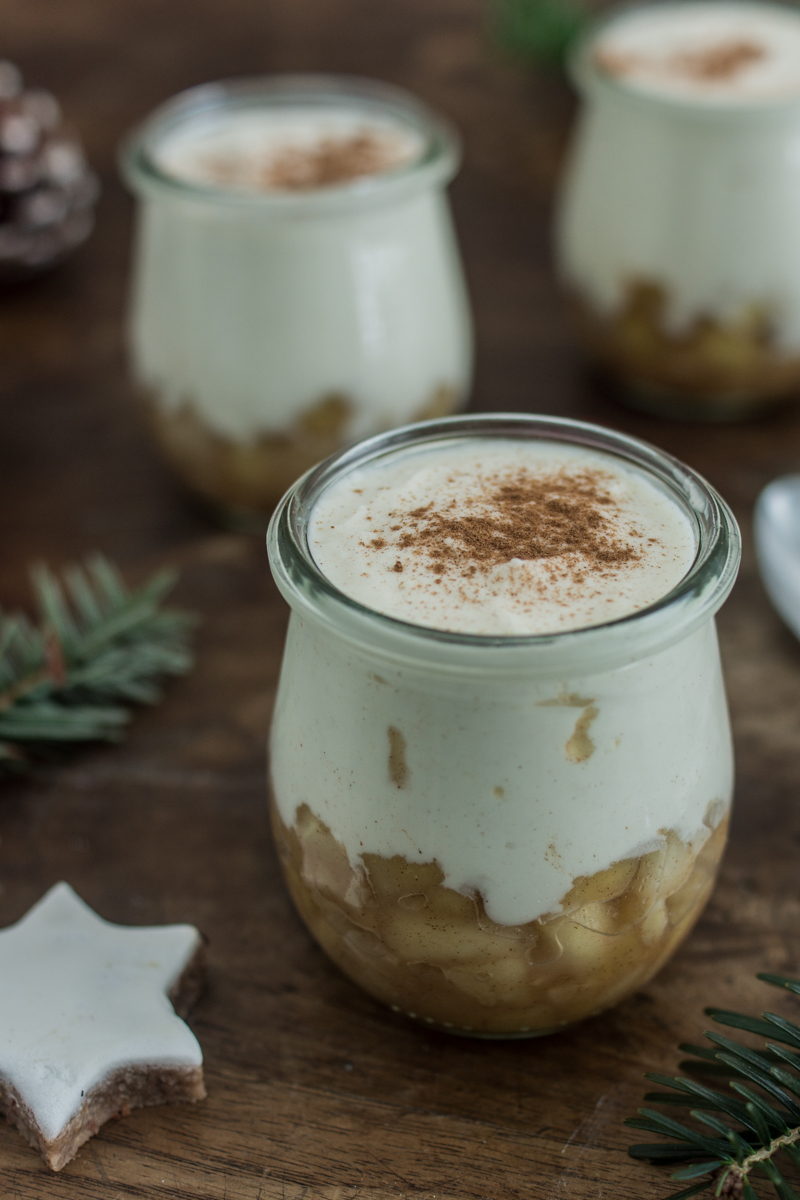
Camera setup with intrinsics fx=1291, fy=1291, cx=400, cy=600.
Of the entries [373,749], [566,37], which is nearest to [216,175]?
[373,749]

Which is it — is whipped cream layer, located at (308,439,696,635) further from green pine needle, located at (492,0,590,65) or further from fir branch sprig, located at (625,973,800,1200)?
green pine needle, located at (492,0,590,65)

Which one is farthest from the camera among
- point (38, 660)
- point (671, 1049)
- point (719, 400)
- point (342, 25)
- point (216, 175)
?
point (342, 25)

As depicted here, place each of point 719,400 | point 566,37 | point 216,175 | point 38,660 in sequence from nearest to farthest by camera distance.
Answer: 1. point 38,660
2. point 216,175
3. point 719,400
4. point 566,37

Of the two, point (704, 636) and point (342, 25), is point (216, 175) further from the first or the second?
point (342, 25)

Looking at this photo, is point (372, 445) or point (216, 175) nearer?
point (372, 445)

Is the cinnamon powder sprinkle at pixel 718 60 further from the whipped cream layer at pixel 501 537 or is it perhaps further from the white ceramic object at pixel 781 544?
the whipped cream layer at pixel 501 537

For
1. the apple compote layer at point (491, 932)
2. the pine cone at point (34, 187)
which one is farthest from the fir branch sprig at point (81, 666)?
the pine cone at point (34, 187)

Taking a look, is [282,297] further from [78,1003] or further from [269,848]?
[78,1003]

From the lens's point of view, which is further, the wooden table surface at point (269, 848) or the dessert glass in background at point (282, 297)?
the dessert glass in background at point (282, 297)
